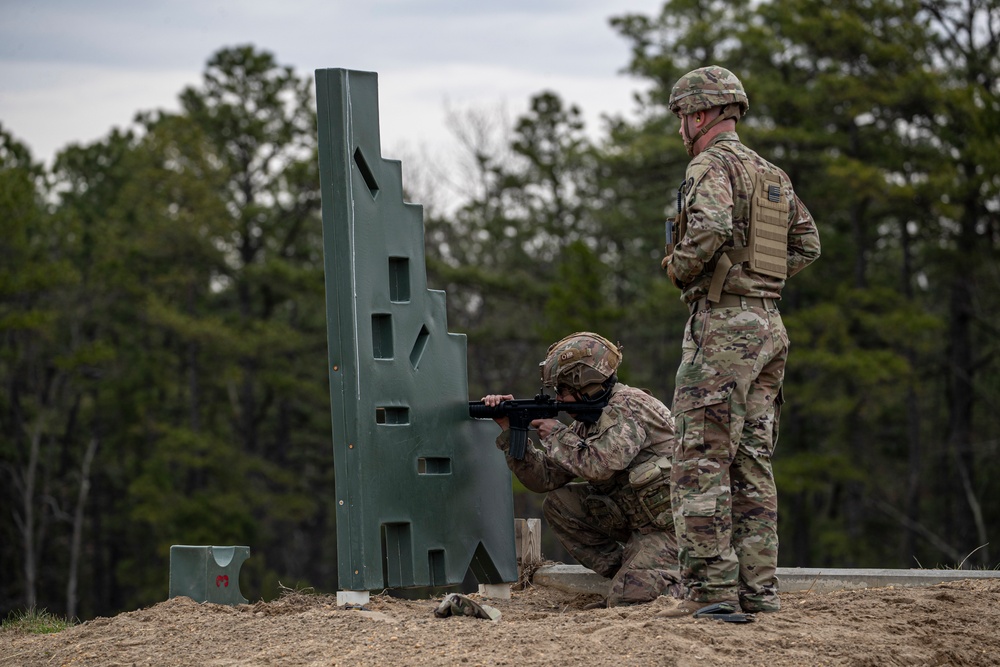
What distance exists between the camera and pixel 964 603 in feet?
17.3

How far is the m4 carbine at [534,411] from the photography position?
6.03m

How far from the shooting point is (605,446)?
587 centimetres

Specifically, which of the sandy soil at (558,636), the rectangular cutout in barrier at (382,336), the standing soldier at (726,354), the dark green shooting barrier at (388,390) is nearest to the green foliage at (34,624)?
the sandy soil at (558,636)

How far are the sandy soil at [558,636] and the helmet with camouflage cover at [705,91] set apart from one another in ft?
7.17

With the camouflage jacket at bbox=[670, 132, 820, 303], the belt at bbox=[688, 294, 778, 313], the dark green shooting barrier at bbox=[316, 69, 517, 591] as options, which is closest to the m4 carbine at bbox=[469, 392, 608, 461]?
the dark green shooting barrier at bbox=[316, 69, 517, 591]

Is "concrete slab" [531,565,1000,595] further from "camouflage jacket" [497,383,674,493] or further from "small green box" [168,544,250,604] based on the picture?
"small green box" [168,544,250,604]

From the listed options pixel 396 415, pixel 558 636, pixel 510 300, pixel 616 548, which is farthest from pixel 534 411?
pixel 510 300

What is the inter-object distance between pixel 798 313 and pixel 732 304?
20049mm

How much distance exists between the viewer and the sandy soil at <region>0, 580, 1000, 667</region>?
4.44 meters

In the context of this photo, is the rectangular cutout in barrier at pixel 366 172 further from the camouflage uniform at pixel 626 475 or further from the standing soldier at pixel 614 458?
the camouflage uniform at pixel 626 475

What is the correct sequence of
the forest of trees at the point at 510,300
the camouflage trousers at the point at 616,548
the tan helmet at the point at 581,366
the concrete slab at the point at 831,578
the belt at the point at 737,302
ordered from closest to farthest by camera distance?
the belt at the point at 737,302 → the camouflage trousers at the point at 616,548 → the tan helmet at the point at 581,366 → the concrete slab at the point at 831,578 → the forest of trees at the point at 510,300

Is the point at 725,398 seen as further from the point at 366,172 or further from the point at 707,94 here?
the point at 366,172

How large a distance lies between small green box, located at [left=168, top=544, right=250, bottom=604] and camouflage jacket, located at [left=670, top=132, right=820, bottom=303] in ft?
9.60

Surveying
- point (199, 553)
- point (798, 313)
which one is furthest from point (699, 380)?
point (798, 313)
